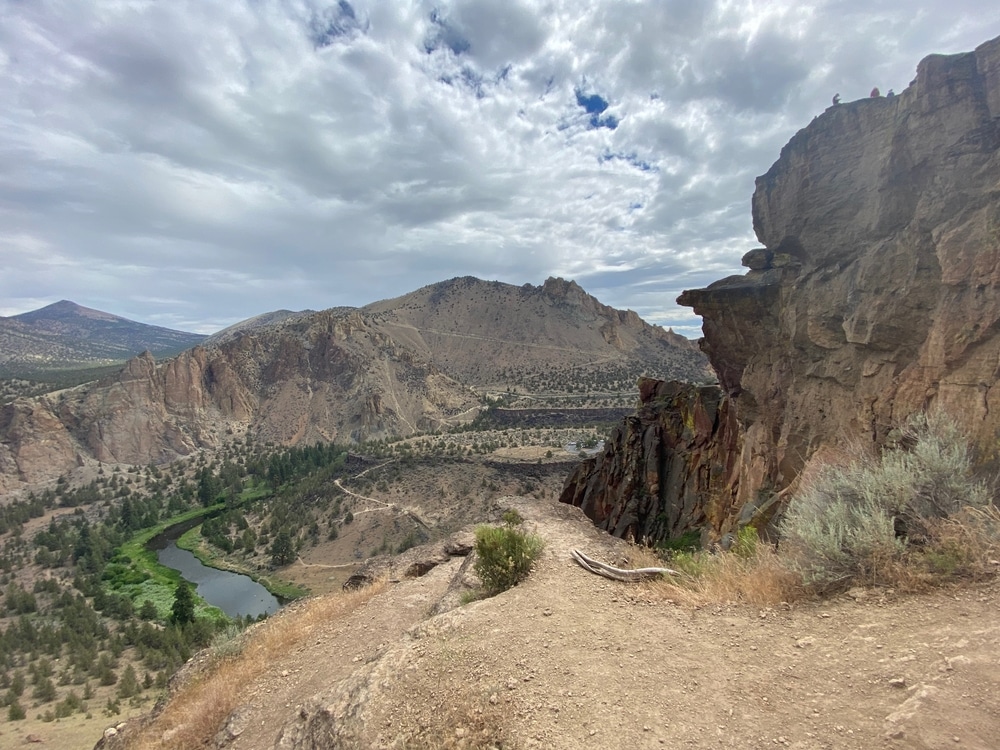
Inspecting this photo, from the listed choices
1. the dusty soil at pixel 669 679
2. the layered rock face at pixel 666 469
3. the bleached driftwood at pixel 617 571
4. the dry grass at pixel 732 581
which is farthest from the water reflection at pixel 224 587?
the dry grass at pixel 732 581

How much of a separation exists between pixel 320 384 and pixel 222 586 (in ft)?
165

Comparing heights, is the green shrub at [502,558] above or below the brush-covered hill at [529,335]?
below

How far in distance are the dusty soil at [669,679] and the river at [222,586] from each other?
1312 inches

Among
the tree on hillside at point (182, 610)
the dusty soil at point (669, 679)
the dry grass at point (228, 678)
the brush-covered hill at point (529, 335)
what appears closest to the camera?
the dusty soil at point (669, 679)

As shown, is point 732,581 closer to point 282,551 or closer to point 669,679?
point 669,679

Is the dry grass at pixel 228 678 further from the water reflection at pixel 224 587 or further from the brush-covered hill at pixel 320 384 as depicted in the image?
the brush-covered hill at pixel 320 384

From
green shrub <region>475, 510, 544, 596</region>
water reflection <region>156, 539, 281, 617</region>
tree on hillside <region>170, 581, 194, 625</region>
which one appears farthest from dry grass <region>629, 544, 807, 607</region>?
tree on hillside <region>170, 581, 194, 625</region>

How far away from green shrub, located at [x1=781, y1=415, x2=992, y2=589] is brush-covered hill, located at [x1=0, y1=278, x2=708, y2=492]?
238 ft

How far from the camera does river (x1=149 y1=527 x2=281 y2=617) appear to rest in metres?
37.3

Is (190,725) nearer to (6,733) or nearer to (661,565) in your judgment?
(661,565)

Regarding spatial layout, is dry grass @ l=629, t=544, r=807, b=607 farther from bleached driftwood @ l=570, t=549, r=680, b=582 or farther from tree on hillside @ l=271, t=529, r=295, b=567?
tree on hillside @ l=271, t=529, r=295, b=567

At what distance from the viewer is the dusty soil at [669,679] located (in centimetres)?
368

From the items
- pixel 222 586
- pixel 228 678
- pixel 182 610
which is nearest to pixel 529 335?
pixel 222 586

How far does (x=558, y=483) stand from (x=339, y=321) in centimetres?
6742
